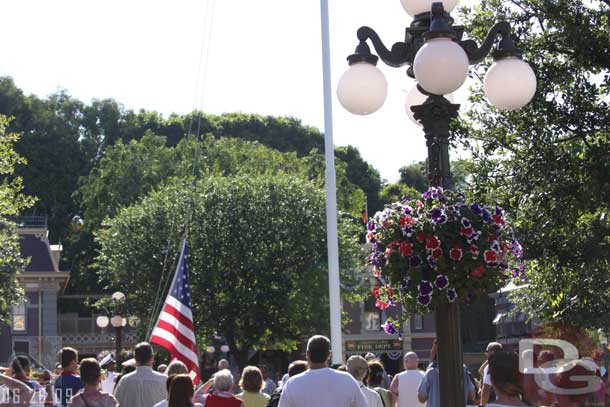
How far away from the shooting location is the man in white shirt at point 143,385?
9.81 meters

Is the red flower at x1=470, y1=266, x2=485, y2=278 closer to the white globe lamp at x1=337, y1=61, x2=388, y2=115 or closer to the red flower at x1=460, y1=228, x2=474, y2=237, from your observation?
the red flower at x1=460, y1=228, x2=474, y2=237

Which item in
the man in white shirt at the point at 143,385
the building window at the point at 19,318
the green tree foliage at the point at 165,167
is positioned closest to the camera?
the man in white shirt at the point at 143,385

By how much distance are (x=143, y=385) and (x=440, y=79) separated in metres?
4.39

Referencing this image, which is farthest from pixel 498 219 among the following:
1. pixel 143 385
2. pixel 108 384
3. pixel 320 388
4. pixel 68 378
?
pixel 108 384

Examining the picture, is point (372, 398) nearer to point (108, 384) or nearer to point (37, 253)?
point (108, 384)

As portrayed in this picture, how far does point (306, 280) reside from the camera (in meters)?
43.0

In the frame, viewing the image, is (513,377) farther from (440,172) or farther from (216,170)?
(216,170)

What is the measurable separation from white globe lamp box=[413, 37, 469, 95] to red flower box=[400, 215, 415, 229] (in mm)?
924

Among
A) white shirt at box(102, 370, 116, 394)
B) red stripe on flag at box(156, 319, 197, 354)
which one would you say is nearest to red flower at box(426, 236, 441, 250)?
red stripe on flag at box(156, 319, 197, 354)

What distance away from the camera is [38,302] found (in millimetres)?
57156

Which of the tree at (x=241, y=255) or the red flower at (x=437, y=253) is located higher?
the tree at (x=241, y=255)

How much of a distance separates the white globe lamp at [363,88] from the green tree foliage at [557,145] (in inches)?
184

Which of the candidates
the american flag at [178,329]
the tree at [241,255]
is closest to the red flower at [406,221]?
the american flag at [178,329]

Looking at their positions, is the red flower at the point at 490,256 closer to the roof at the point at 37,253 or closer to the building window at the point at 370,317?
the roof at the point at 37,253
